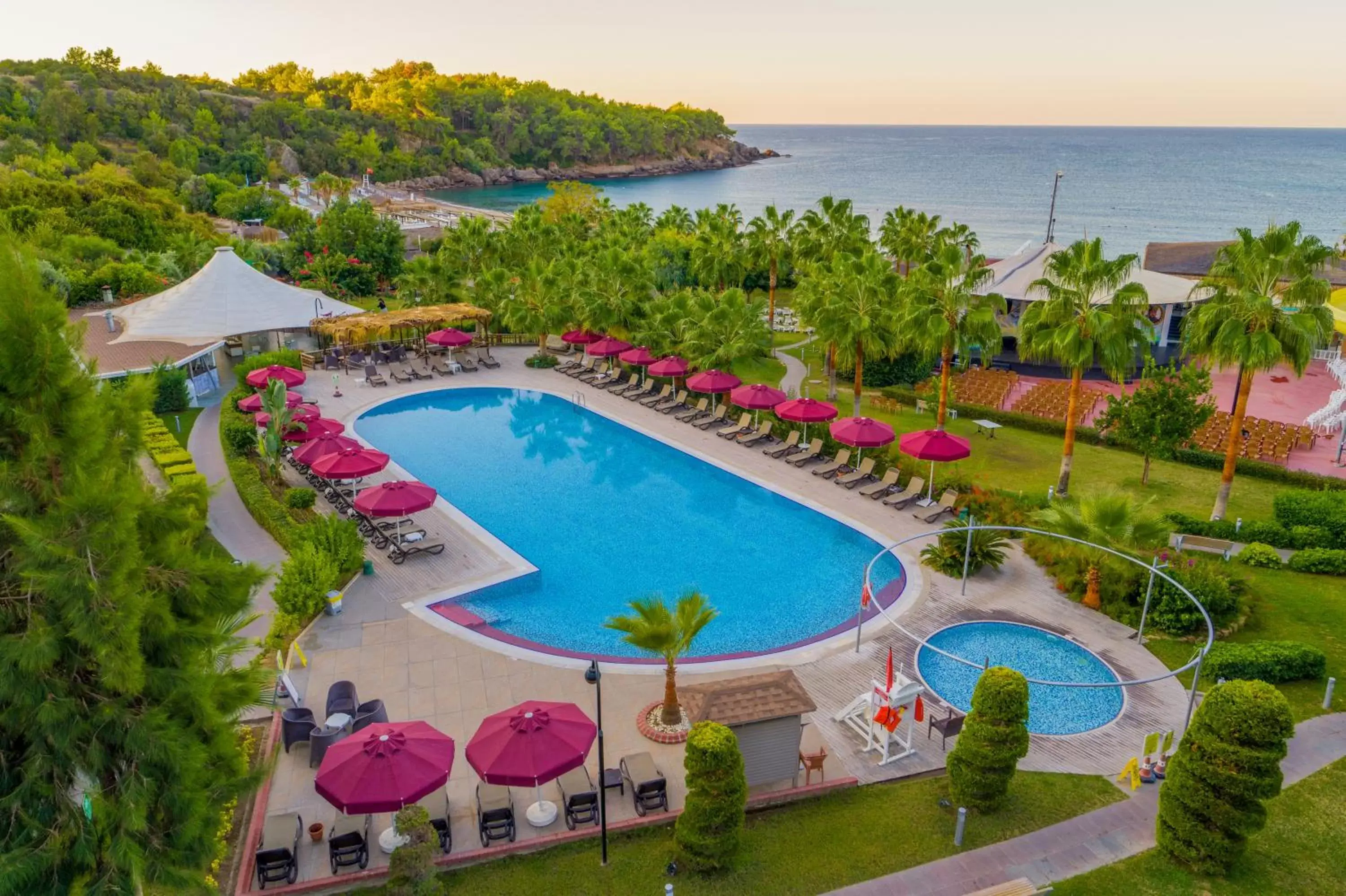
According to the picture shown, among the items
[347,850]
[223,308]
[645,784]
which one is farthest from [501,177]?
[347,850]

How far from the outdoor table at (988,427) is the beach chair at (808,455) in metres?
6.45

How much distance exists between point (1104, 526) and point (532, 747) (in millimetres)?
13068

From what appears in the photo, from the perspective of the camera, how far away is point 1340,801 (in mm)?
12719

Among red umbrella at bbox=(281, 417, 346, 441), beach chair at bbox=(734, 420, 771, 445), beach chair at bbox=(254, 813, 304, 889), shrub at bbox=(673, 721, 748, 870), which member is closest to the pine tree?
beach chair at bbox=(254, 813, 304, 889)

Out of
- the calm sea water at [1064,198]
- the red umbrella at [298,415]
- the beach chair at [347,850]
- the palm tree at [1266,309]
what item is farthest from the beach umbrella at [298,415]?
the calm sea water at [1064,198]

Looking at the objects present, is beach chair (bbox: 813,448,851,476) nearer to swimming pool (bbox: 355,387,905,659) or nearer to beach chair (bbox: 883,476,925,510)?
swimming pool (bbox: 355,387,905,659)

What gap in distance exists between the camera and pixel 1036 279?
3878 centimetres

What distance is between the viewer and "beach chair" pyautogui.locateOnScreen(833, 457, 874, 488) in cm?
2559

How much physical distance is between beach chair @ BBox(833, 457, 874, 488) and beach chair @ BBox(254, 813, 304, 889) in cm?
1789

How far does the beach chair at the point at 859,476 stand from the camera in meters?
25.6

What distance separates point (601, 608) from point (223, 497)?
12.4 m

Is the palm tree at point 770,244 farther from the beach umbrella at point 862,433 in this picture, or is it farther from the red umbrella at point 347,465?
the red umbrella at point 347,465

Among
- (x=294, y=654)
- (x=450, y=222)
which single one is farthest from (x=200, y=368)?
(x=450, y=222)

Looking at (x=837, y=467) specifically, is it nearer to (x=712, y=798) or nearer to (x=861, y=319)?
(x=861, y=319)
